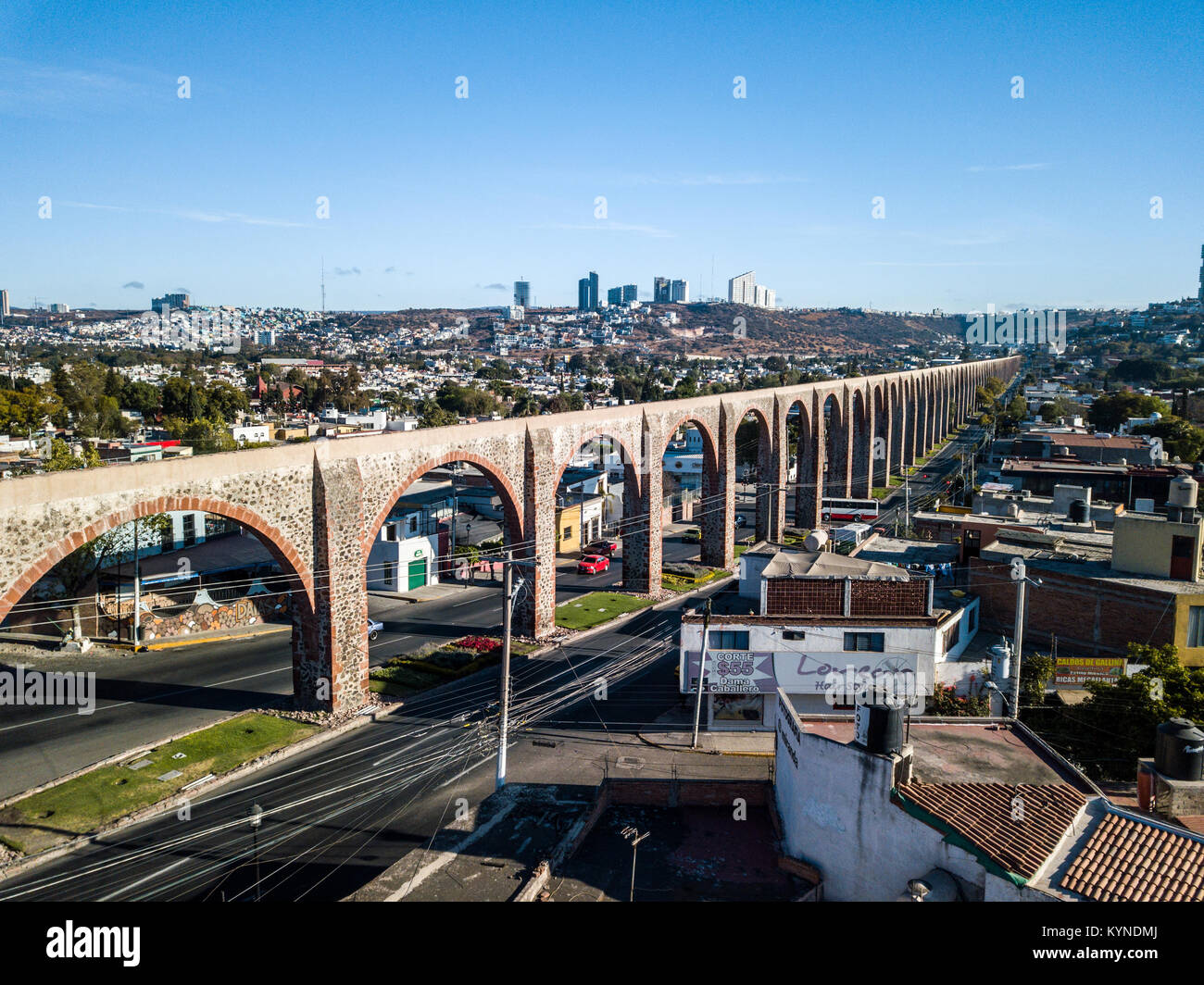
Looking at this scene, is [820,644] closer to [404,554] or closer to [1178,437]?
[404,554]

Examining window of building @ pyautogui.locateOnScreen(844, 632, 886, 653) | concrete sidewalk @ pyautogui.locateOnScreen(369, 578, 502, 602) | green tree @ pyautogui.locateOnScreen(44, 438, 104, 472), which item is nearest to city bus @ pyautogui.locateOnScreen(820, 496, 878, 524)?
concrete sidewalk @ pyautogui.locateOnScreen(369, 578, 502, 602)

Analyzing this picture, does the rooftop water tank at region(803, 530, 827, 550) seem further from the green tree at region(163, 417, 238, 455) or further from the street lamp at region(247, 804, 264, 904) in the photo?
the green tree at region(163, 417, 238, 455)

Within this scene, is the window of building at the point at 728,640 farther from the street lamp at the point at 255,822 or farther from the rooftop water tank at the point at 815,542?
the street lamp at the point at 255,822

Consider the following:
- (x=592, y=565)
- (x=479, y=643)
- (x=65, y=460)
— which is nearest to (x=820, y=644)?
(x=479, y=643)

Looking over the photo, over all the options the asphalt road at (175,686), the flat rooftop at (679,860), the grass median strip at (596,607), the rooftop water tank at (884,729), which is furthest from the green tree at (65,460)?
the rooftop water tank at (884,729)

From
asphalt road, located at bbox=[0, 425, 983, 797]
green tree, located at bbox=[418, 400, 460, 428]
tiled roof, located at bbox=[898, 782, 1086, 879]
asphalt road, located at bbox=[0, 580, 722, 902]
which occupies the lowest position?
asphalt road, located at bbox=[0, 580, 722, 902]

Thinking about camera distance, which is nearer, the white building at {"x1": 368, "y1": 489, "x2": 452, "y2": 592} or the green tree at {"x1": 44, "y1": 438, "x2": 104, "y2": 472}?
the green tree at {"x1": 44, "y1": 438, "x2": 104, "y2": 472}
